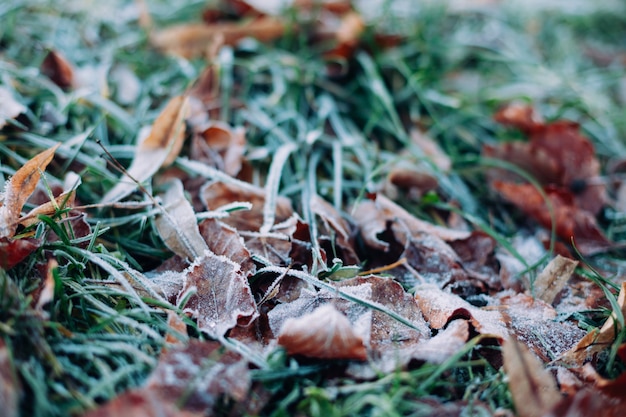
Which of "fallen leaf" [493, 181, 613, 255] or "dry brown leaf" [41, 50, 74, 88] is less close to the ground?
"dry brown leaf" [41, 50, 74, 88]

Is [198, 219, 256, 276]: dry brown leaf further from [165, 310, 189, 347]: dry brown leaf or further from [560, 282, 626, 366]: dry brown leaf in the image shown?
[560, 282, 626, 366]: dry brown leaf

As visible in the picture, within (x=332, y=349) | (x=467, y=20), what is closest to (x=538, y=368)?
(x=332, y=349)

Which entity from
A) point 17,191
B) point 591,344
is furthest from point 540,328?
point 17,191

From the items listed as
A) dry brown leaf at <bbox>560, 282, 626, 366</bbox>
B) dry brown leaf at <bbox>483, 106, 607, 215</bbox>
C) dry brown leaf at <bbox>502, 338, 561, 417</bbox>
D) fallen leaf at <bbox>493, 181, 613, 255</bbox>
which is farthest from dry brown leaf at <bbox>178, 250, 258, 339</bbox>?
dry brown leaf at <bbox>483, 106, 607, 215</bbox>

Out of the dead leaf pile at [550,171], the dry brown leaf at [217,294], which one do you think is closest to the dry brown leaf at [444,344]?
the dry brown leaf at [217,294]

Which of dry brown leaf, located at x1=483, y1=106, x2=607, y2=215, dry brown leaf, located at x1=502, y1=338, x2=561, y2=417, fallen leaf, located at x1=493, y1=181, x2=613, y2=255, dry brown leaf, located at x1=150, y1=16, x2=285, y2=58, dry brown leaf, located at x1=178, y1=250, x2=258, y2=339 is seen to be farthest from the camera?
dry brown leaf, located at x1=150, y1=16, x2=285, y2=58
